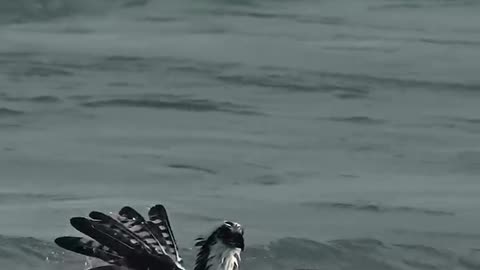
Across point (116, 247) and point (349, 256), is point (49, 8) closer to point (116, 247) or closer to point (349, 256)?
point (349, 256)

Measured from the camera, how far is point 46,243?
898 cm

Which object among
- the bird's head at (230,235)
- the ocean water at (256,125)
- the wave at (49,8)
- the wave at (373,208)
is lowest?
the wave at (373,208)

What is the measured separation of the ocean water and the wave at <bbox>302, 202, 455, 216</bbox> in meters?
0.01

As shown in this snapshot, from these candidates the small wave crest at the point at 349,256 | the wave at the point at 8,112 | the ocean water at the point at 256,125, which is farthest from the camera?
the wave at the point at 8,112

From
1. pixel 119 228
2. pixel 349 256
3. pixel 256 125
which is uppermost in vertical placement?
pixel 119 228

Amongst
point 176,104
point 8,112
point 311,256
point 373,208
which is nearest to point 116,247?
point 311,256

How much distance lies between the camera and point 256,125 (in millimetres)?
12078

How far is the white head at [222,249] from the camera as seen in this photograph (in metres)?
7.41

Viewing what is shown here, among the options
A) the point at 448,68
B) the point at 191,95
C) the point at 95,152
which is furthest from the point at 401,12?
the point at 95,152

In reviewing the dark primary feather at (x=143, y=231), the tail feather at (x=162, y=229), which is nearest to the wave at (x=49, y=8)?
the tail feather at (x=162, y=229)

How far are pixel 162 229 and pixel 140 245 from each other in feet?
0.79

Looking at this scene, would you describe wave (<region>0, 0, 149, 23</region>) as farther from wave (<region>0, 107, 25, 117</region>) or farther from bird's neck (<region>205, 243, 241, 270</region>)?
bird's neck (<region>205, 243, 241, 270</region>)

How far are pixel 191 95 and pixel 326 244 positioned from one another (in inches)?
157

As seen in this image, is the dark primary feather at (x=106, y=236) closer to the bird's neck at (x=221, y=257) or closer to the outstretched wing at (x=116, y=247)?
the outstretched wing at (x=116, y=247)
